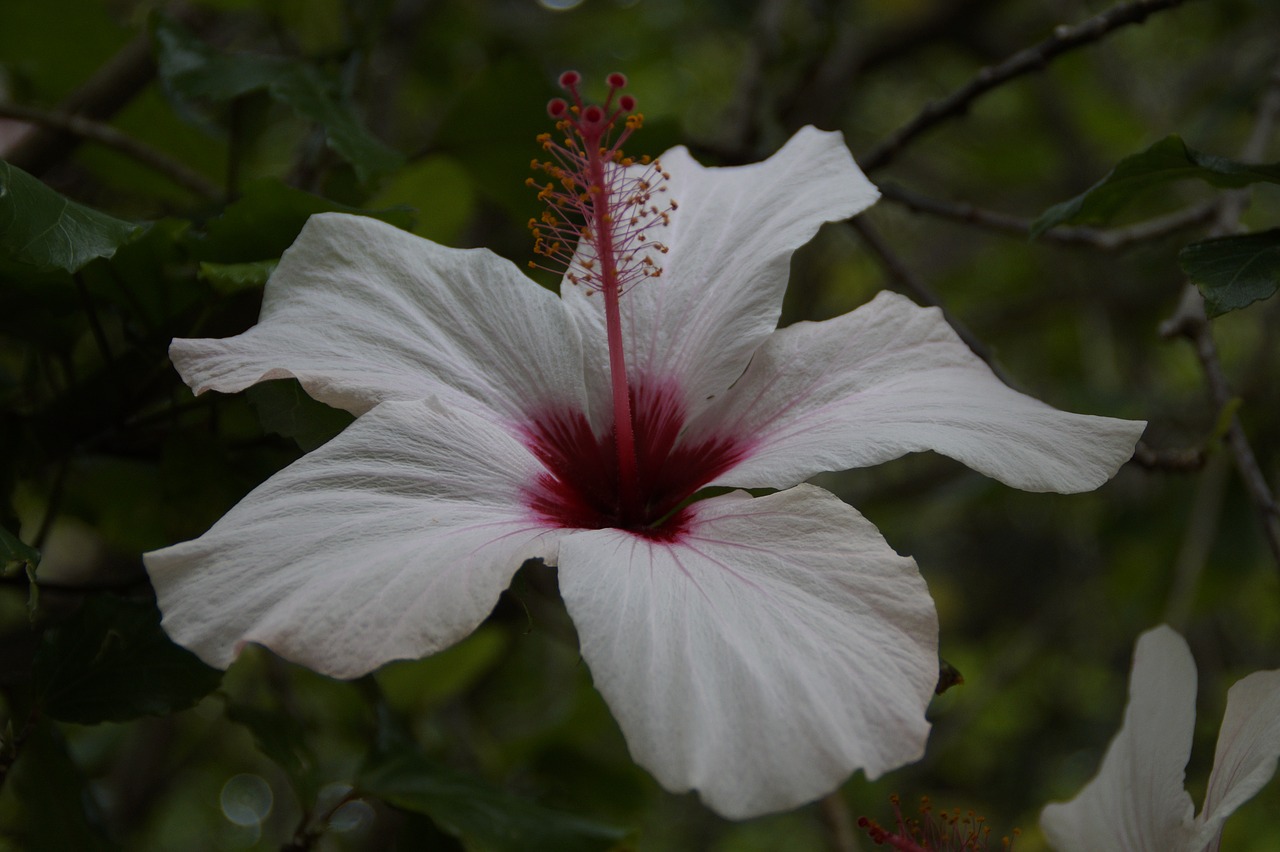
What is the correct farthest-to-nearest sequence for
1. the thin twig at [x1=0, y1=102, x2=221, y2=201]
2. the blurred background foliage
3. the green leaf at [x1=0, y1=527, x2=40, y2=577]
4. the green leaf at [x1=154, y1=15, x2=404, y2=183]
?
the thin twig at [x1=0, y1=102, x2=221, y2=201] → the green leaf at [x1=154, y1=15, x2=404, y2=183] → the blurred background foliage → the green leaf at [x1=0, y1=527, x2=40, y2=577]

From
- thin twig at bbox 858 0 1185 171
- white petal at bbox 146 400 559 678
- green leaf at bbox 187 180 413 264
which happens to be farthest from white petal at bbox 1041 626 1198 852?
green leaf at bbox 187 180 413 264

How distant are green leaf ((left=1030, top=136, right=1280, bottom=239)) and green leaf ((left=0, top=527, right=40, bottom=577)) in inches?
33.8

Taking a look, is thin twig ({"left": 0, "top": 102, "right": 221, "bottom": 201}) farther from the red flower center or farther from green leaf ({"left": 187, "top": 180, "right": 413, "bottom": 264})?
the red flower center

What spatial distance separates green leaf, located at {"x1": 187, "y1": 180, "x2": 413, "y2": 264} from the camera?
2.93 ft

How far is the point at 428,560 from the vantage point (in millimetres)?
672

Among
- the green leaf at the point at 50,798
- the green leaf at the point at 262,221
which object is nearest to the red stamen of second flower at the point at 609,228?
the green leaf at the point at 262,221

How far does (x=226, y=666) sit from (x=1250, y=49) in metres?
3.07

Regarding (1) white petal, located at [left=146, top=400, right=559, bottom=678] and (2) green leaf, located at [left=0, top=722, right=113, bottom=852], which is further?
(2) green leaf, located at [left=0, top=722, right=113, bottom=852]

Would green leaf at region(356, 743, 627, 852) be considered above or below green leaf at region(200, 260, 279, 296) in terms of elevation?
below

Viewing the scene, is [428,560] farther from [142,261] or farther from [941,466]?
[941,466]

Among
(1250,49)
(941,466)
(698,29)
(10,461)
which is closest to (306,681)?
(10,461)

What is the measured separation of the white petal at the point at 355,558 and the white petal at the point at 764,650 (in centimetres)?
7

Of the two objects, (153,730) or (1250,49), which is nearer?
(153,730)

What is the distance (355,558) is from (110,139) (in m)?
0.88
